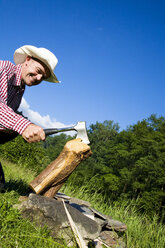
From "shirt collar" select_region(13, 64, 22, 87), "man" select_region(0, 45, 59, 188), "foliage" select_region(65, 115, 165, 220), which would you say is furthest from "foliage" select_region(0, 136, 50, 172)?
"foliage" select_region(65, 115, 165, 220)

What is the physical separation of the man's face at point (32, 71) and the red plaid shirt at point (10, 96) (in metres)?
0.07

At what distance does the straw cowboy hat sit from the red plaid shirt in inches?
9.8

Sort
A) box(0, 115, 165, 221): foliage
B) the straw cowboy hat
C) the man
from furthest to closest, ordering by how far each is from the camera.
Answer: box(0, 115, 165, 221): foliage
the straw cowboy hat
the man

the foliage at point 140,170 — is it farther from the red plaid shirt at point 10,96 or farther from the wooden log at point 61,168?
the red plaid shirt at point 10,96

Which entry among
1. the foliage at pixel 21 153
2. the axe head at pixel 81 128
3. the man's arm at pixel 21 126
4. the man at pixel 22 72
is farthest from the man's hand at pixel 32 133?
the foliage at pixel 21 153

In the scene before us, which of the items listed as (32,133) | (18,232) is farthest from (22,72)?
(18,232)

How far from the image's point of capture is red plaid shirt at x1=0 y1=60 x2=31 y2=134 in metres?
2.16

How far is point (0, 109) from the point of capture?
220 centimetres

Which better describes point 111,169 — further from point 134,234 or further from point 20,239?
point 20,239

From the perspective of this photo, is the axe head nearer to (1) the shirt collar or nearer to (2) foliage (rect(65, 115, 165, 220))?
(1) the shirt collar

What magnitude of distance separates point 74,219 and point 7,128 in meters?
1.51

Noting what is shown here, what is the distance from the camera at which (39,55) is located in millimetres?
2795

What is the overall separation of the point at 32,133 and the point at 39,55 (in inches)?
45.4

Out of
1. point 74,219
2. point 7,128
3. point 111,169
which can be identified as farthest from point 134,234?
point 111,169
